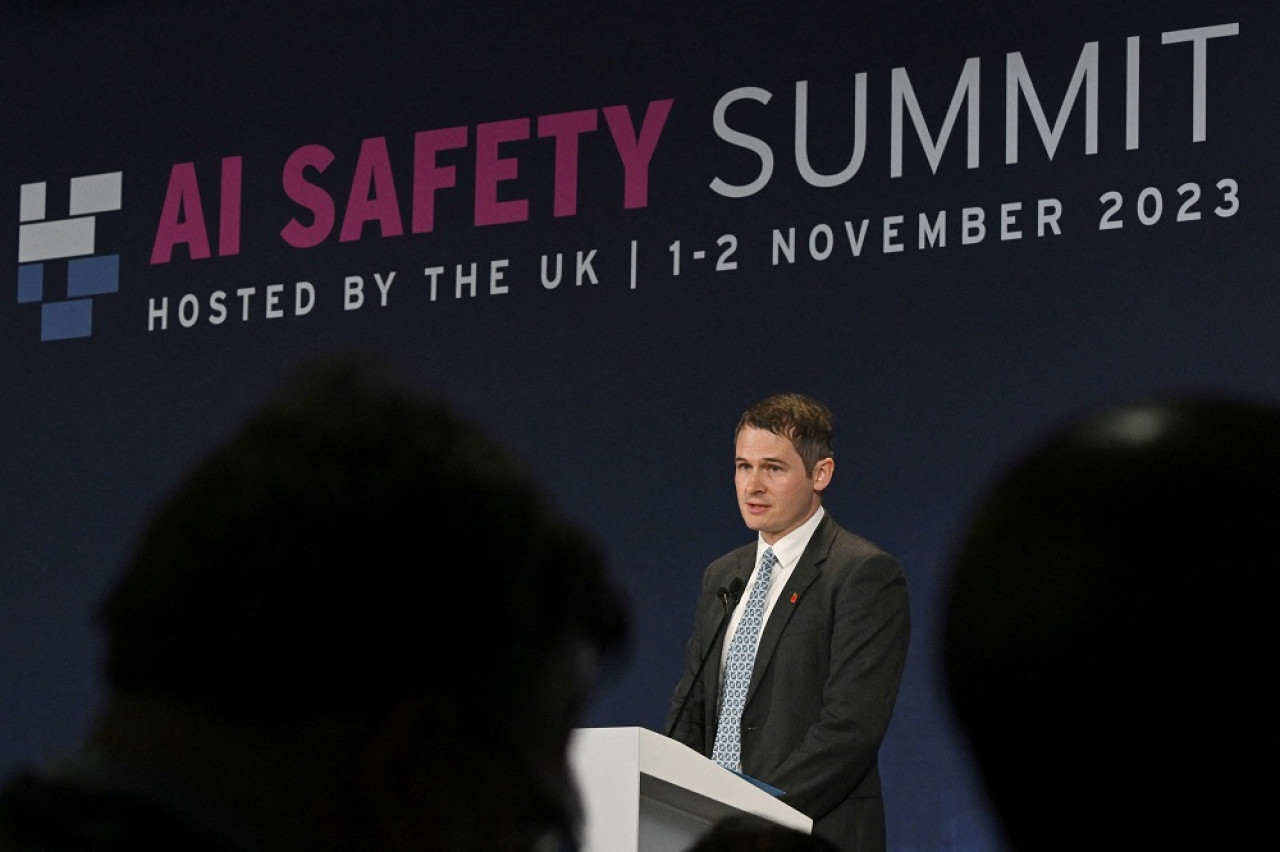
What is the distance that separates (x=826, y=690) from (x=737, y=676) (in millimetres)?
193

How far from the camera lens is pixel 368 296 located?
21.3ft

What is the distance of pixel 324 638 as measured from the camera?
42cm

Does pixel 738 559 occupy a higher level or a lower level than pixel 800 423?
lower

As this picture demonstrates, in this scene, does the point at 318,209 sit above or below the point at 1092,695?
above

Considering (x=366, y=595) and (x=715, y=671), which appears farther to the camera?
(x=715, y=671)

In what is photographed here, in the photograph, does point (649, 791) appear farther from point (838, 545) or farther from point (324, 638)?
point (324, 638)

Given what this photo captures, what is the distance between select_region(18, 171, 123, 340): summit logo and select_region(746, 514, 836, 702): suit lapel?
10.9ft

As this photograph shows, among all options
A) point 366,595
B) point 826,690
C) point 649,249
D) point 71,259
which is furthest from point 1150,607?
point 71,259

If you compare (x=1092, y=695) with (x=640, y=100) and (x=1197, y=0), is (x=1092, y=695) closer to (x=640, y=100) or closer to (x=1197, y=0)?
(x=1197, y=0)

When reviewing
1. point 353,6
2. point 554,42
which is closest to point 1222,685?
point 554,42

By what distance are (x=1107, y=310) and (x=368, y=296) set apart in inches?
90.9

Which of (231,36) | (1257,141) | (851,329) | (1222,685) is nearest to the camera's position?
(1222,685)

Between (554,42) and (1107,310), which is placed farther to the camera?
(554,42)

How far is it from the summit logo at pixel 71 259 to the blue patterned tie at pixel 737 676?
3.31 meters
